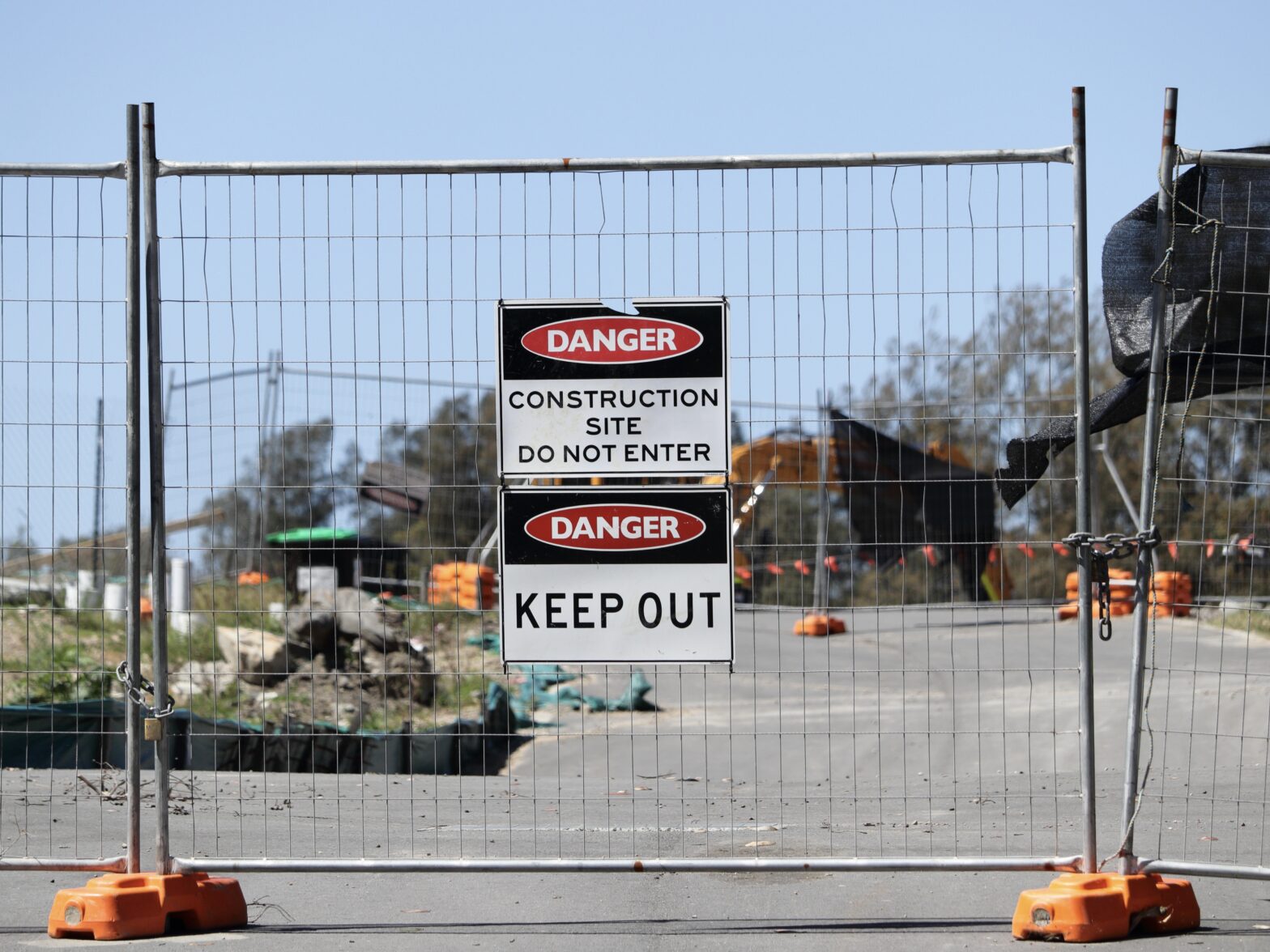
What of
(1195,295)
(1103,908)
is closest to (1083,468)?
(1195,295)

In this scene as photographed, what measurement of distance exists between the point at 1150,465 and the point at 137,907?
4146 mm

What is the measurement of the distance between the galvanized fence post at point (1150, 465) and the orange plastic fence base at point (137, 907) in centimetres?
353

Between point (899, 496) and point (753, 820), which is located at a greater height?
point (899, 496)

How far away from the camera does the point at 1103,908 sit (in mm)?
5020

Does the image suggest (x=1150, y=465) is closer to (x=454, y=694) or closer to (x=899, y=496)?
(x=899, y=496)

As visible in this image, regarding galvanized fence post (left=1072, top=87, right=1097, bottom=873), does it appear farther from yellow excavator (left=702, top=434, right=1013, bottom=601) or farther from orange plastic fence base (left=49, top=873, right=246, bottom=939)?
orange plastic fence base (left=49, top=873, right=246, bottom=939)

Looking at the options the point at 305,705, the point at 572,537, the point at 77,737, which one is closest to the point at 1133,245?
the point at 572,537

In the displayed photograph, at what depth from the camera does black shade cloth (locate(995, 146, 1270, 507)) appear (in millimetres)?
5277

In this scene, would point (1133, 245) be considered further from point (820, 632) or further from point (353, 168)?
point (820, 632)

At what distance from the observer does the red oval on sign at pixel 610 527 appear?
538cm

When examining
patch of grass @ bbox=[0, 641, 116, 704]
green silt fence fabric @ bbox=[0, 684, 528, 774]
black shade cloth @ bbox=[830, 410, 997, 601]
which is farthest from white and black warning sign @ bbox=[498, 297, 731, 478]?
patch of grass @ bbox=[0, 641, 116, 704]

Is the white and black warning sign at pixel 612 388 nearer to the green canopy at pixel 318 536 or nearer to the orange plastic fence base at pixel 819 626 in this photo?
the green canopy at pixel 318 536

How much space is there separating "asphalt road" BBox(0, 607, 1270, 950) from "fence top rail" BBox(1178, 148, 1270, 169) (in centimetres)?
187

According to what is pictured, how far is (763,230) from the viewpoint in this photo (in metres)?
5.33
